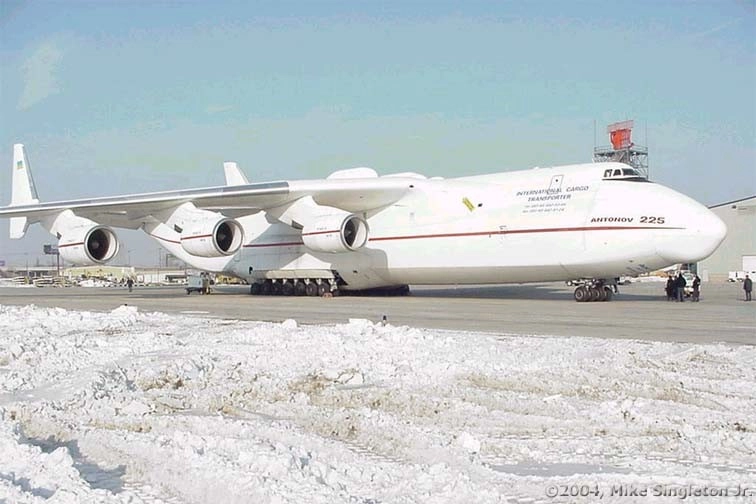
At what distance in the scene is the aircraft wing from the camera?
70.1 feet

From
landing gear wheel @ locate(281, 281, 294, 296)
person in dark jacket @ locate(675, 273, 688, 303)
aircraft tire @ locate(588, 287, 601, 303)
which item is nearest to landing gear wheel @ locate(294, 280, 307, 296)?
landing gear wheel @ locate(281, 281, 294, 296)

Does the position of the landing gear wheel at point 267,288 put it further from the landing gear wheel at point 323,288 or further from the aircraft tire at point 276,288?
the landing gear wheel at point 323,288

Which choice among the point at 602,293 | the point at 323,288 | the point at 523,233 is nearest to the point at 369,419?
the point at 523,233

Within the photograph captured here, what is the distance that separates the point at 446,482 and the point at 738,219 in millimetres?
47422

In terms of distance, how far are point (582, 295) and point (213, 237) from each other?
9948mm

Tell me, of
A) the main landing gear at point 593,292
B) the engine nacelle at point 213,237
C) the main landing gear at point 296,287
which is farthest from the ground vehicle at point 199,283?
the main landing gear at point 593,292

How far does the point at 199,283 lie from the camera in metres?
30.3

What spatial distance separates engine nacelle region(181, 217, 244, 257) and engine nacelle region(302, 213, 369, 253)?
2.22 meters

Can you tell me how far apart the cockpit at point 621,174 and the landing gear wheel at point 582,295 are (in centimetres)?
271

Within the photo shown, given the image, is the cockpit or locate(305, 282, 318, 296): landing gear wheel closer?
the cockpit

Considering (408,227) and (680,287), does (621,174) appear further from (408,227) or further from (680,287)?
(408,227)

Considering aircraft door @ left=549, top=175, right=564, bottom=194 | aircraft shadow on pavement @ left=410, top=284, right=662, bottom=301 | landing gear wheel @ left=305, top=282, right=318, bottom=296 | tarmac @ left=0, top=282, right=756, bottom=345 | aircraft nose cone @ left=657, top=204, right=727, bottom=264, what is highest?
aircraft door @ left=549, top=175, right=564, bottom=194

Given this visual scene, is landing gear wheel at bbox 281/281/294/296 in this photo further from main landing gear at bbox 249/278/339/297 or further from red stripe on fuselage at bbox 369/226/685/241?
red stripe on fuselage at bbox 369/226/685/241

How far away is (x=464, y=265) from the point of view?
1994 centimetres
